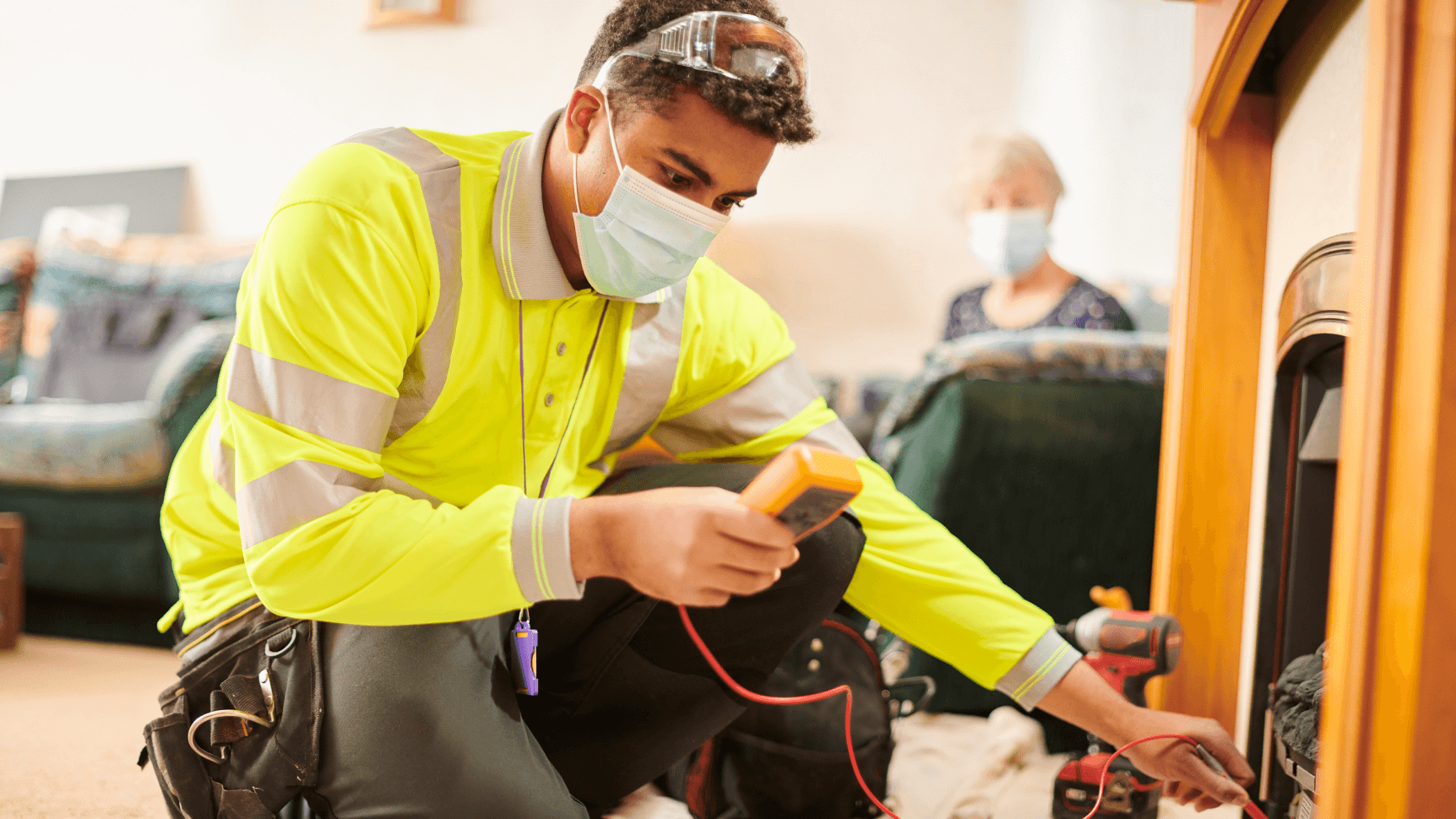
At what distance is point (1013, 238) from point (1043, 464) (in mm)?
1397

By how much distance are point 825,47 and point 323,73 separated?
1.71 m

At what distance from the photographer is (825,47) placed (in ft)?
10.2

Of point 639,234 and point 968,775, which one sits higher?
point 639,234

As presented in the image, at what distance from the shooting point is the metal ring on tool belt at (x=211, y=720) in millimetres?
778

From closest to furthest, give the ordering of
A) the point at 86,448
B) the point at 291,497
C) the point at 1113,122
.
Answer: the point at 291,497 < the point at 86,448 < the point at 1113,122

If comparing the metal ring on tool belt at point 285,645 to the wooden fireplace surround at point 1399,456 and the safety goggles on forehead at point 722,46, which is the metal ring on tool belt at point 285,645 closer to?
the safety goggles on forehead at point 722,46

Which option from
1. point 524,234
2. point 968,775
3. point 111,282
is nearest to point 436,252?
point 524,234

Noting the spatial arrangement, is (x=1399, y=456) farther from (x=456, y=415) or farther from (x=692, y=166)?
(x=456, y=415)

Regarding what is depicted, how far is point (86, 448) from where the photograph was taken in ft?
5.93

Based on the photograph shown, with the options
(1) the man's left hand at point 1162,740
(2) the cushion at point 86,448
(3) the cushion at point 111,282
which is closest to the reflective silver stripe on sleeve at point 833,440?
(1) the man's left hand at point 1162,740

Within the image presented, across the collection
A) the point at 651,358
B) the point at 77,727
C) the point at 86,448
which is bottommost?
the point at 77,727

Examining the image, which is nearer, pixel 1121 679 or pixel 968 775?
pixel 1121 679

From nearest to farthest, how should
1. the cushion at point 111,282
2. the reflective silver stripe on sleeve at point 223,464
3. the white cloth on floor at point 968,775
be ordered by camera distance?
the reflective silver stripe on sleeve at point 223,464 < the white cloth on floor at point 968,775 < the cushion at point 111,282

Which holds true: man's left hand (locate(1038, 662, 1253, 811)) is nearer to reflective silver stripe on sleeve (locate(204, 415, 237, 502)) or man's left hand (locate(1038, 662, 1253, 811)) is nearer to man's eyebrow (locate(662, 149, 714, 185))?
man's eyebrow (locate(662, 149, 714, 185))
